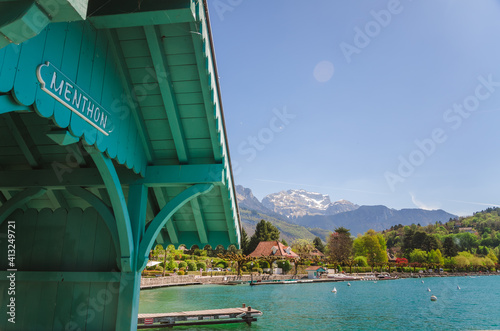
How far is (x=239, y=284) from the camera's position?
55406 mm

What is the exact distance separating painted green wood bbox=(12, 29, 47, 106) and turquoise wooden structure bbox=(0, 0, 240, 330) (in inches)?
26.5

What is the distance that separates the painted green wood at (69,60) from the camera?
3570 mm

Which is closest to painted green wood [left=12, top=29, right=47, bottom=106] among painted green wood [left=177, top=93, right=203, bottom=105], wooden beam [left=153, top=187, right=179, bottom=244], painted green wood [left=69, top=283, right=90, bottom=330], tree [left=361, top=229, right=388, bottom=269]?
painted green wood [left=177, top=93, right=203, bottom=105]

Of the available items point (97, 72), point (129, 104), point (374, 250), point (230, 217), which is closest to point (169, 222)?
point (230, 217)

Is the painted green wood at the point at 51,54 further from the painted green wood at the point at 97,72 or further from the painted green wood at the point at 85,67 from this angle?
the painted green wood at the point at 97,72

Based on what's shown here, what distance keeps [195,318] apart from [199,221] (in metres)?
13.1

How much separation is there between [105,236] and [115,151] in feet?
6.26

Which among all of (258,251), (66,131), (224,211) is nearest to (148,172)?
(224,211)

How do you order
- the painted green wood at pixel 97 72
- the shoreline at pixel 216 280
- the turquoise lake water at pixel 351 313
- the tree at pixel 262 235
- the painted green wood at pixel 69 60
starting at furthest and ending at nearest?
the tree at pixel 262 235 < the shoreline at pixel 216 280 < the turquoise lake water at pixel 351 313 < the painted green wood at pixel 97 72 < the painted green wood at pixel 69 60

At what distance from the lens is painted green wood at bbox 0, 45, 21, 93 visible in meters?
2.80

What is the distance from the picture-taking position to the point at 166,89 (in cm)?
512

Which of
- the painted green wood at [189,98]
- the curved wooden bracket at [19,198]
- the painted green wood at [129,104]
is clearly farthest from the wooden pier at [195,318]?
the painted green wood at [189,98]

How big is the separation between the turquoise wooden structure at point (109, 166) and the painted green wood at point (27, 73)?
2.21 ft

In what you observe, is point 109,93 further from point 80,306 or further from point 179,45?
point 80,306
